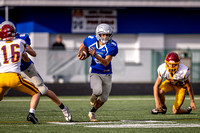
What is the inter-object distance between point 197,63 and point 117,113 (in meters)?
9.99

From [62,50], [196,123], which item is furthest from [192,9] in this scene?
[196,123]

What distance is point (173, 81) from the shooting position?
9320 mm

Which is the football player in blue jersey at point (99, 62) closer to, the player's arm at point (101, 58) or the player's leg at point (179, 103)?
the player's arm at point (101, 58)

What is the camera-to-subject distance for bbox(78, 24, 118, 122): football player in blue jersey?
25.7ft

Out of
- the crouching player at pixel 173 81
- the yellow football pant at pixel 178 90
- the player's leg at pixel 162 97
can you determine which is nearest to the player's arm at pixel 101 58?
the crouching player at pixel 173 81

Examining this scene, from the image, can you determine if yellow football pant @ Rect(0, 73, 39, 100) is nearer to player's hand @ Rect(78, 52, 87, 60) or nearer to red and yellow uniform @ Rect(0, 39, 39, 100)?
red and yellow uniform @ Rect(0, 39, 39, 100)

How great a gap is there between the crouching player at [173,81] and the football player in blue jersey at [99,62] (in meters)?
1.32

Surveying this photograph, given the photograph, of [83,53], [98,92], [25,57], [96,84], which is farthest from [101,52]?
[25,57]

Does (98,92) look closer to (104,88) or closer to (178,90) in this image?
(104,88)

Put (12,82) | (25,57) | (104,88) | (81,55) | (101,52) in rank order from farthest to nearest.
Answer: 1. (104,88)
2. (101,52)
3. (81,55)
4. (25,57)
5. (12,82)

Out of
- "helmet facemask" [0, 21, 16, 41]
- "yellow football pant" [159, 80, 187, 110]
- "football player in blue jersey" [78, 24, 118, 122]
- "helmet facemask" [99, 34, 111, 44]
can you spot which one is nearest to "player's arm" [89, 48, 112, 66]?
"football player in blue jersey" [78, 24, 118, 122]

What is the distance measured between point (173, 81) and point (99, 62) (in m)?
2.05

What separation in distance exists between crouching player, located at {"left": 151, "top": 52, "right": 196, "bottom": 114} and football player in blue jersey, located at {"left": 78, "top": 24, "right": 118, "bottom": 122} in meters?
1.32

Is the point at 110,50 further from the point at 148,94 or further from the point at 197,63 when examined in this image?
the point at 197,63
